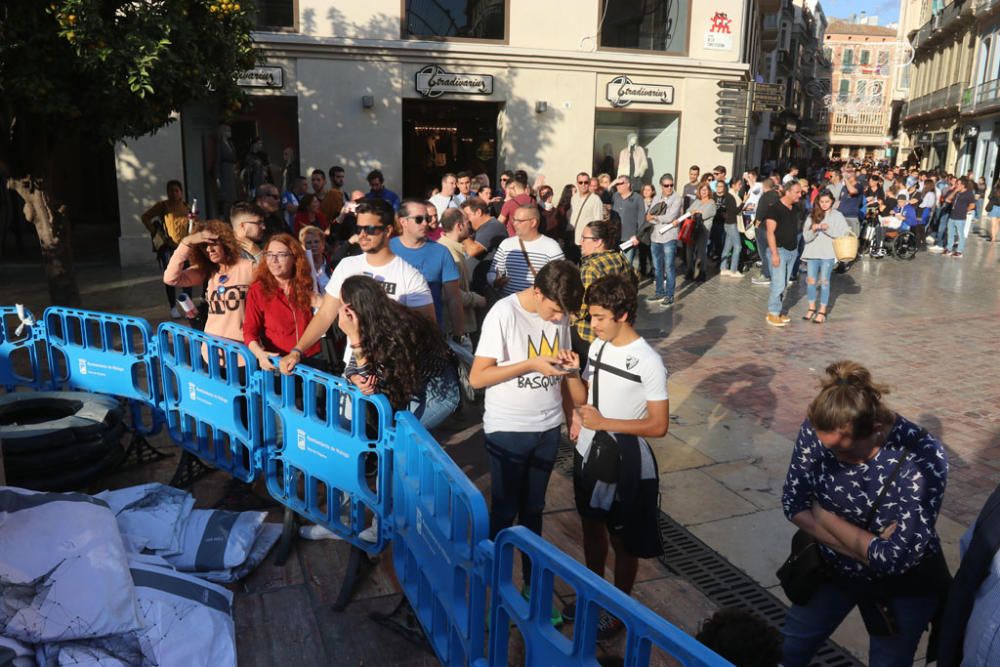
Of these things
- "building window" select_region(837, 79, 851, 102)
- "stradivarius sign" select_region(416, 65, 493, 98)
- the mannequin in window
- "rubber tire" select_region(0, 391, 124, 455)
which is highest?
"building window" select_region(837, 79, 851, 102)

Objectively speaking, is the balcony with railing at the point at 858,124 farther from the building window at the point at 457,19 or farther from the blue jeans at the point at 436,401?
the blue jeans at the point at 436,401

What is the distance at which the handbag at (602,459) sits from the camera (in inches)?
134

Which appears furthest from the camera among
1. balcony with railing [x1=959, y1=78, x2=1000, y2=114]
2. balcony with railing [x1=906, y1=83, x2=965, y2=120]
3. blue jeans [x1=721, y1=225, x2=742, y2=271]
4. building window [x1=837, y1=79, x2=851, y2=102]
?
building window [x1=837, y1=79, x2=851, y2=102]

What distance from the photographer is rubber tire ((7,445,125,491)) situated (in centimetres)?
453

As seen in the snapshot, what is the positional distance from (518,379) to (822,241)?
781 centimetres

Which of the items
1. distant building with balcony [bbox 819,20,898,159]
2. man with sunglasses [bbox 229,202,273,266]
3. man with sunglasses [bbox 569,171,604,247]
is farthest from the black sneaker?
distant building with balcony [bbox 819,20,898,159]

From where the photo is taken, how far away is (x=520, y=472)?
3734mm

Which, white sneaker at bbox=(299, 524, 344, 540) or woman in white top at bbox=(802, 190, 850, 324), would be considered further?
woman in white top at bbox=(802, 190, 850, 324)

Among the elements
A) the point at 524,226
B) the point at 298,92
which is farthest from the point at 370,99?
the point at 524,226

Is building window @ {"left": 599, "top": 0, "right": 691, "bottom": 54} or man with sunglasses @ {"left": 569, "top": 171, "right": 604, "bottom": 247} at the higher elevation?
building window @ {"left": 599, "top": 0, "right": 691, "bottom": 54}

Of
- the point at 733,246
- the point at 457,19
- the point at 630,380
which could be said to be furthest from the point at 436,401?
the point at 457,19

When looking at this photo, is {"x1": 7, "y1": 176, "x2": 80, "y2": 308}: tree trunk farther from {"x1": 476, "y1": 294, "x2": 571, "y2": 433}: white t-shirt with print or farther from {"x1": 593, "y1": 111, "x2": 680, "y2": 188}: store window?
{"x1": 593, "y1": 111, "x2": 680, "y2": 188}: store window

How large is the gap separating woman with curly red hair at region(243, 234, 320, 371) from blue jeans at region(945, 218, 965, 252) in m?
17.7

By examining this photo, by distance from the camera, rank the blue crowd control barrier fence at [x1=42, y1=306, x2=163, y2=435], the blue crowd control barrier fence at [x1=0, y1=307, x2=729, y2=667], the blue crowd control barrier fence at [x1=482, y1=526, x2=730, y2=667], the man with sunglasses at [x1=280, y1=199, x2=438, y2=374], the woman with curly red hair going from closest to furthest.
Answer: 1. the blue crowd control barrier fence at [x1=482, y1=526, x2=730, y2=667]
2. the blue crowd control barrier fence at [x1=0, y1=307, x2=729, y2=667]
3. the man with sunglasses at [x1=280, y1=199, x2=438, y2=374]
4. the woman with curly red hair
5. the blue crowd control barrier fence at [x1=42, y1=306, x2=163, y2=435]
